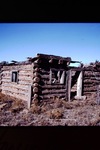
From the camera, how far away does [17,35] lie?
4117mm

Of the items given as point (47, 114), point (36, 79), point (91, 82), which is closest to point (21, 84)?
point (36, 79)

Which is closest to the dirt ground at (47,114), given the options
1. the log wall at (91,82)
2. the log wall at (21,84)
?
the log wall at (21,84)

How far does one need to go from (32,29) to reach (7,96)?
1466 millimetres

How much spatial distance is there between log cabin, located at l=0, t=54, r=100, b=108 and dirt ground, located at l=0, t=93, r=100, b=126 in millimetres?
204

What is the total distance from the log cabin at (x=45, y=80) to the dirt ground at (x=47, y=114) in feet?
0.67

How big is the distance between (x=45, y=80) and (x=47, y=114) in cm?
101

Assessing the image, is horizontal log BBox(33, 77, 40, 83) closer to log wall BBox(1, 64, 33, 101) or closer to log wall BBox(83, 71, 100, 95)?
log wall BBox(1, 64, 33, 101)

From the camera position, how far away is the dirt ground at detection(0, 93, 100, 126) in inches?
162

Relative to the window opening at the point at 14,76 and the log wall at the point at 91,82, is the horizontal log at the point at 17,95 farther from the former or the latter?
the log wall at the point at 91,82

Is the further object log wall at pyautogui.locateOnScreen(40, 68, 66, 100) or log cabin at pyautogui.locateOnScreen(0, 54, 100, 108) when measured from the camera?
log wall at pyautogui.locateOnScreen(40, 68, 66, 100)

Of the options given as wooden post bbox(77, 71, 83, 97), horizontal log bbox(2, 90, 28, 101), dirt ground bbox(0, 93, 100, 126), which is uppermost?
wooden post bbox(77, 71, 83, 97)

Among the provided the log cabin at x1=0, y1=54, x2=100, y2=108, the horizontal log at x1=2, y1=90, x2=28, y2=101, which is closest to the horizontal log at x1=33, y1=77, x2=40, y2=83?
the log cabin at x1=0, y1=54, x2=100, y2=108
